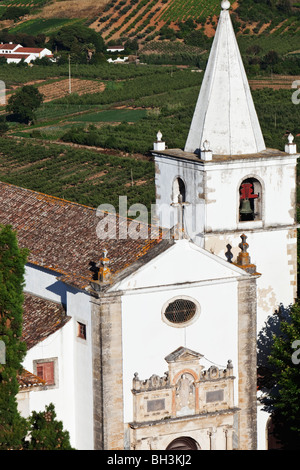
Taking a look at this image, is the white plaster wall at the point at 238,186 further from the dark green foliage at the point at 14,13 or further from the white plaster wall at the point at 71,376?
the dark green foliage at the point at 14,13

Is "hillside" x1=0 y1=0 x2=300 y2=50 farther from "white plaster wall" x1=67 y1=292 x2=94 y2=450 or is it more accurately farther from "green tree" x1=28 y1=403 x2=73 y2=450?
"green tree" x1=28 y1=403 x2=73 y2=450

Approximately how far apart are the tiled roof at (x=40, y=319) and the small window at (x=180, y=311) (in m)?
2.94

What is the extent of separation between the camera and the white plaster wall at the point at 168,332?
2745cm

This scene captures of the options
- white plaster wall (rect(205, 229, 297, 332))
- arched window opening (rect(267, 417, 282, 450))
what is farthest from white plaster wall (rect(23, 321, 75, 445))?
arched window opening (rect(267, 417, 282, 450))

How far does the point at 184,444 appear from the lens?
28.4 meters

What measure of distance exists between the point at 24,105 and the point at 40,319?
65.5 m

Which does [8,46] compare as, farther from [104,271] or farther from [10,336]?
[10,336]

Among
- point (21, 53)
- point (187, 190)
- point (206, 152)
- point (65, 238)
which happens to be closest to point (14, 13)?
point (21, 53)

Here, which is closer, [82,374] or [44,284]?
[82,374]

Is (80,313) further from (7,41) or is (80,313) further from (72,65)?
(7,41)

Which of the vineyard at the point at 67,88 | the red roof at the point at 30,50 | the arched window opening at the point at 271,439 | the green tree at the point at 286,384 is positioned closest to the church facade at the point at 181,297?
the arched window opening at the point at 271,439

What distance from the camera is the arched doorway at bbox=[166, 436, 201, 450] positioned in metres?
28.2

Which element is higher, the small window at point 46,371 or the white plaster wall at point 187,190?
the white plaster wall at point 187,190
